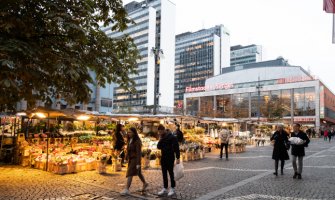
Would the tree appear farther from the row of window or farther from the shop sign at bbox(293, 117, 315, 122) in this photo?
the shop sign at bbox(293, 117, 315, 122)

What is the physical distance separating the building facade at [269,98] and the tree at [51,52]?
173ft

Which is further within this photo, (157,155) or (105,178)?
(157,155)

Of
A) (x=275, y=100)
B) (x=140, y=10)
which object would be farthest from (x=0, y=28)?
(x=140, y=10)

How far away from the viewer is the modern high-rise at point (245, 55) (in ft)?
578

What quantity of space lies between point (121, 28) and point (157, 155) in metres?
7.14

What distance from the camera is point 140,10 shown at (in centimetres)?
12950

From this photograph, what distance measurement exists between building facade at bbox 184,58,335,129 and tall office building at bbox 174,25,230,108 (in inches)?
2669

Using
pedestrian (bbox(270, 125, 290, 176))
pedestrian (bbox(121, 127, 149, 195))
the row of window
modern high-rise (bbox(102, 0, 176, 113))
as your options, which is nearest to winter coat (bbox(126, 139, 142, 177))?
pedestrian (bbox(121, 127, 149, 195))

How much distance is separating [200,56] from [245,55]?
3288 cm

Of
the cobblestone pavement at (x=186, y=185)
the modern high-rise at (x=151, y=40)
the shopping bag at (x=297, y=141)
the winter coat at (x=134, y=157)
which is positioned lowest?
the cobblestone pavement at (x=186, y=185)

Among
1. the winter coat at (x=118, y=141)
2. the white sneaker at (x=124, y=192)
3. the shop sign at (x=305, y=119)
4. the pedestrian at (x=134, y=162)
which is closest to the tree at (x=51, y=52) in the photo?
the pedestrian at (x=134, y=162)

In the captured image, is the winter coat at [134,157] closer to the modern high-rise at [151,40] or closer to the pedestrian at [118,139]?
the pedestrian at [118,139]

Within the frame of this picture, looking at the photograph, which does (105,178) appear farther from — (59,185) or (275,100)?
(275,100)

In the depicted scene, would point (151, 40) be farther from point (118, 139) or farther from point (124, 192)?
point (124, 192)
